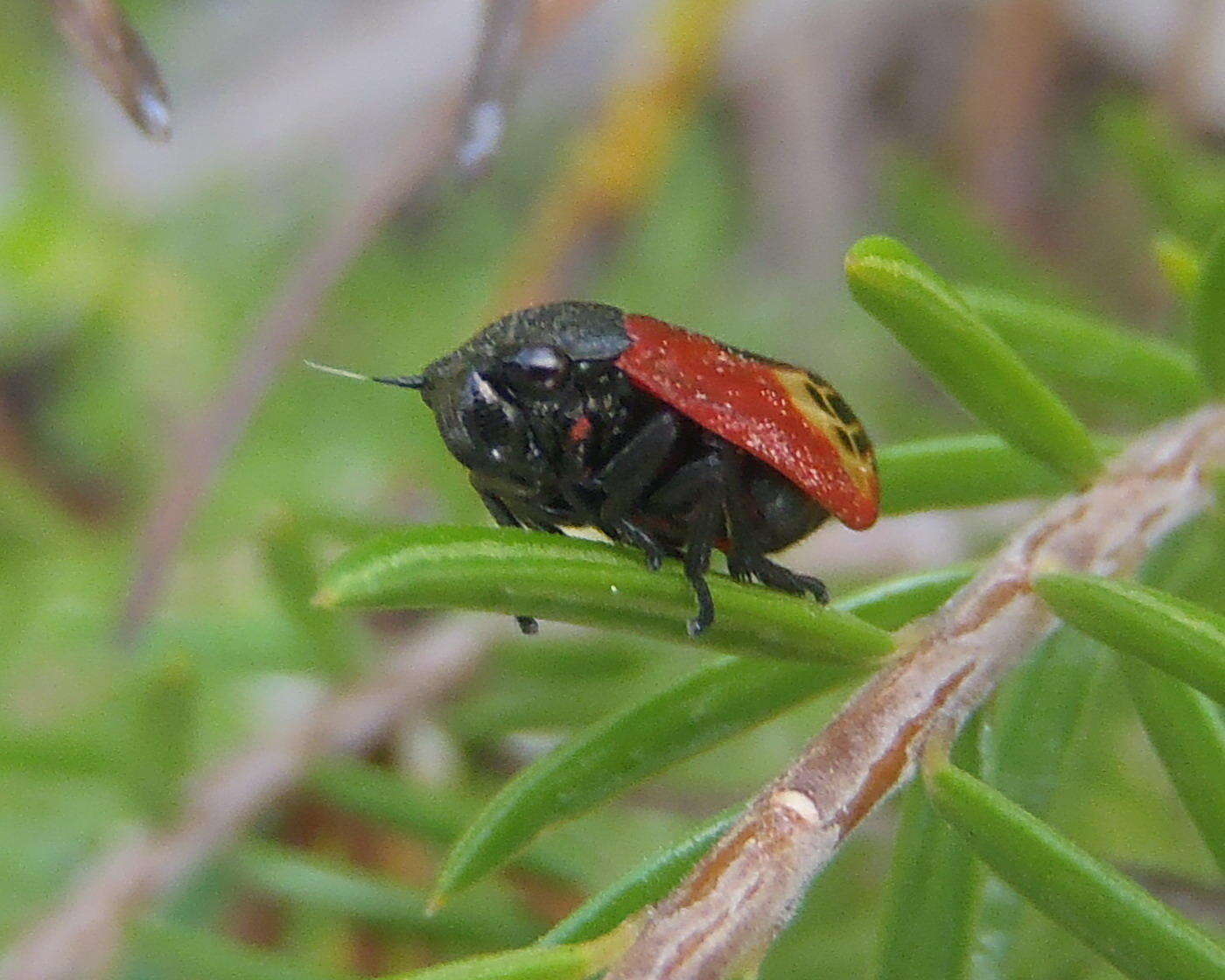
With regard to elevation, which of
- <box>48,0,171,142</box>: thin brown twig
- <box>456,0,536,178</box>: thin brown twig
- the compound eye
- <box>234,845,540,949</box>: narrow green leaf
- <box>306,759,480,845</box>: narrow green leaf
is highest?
<box>48,0,171,142</box>: thin brown twig

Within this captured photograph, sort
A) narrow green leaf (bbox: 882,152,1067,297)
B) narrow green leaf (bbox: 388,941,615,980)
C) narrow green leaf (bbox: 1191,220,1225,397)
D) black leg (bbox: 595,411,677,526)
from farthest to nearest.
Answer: narrow green leaf (bbox: 882,152,1067,297)
black leg (bbox: 595,411,677,526)
narrow green leaf (bbox: 1191,220,1225,397)
narrow green leaf (bbox: 388,941,615,980)

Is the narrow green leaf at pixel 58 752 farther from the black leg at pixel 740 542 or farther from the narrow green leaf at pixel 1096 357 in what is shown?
the narrow green leaf at pixel 1096 357

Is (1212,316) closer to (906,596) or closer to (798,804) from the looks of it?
(906,596)

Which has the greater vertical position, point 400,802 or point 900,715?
point 900,715

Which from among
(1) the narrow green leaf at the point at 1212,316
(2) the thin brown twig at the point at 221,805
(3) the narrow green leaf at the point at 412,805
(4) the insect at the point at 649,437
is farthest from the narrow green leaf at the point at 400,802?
(1) the narrow green leaf at the point at 1212,316

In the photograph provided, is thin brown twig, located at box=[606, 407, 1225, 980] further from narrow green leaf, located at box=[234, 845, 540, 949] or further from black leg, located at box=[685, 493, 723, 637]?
narrow green leaf, located at box=[234, 845, 540, 949]

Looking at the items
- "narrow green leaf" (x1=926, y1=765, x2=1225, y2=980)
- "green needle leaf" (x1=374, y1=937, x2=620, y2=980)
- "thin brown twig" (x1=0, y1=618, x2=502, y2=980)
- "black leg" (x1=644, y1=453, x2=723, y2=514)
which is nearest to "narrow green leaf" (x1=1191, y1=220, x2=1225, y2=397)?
"black leg" (x1=644, y1=453, x2=723, y2=514)

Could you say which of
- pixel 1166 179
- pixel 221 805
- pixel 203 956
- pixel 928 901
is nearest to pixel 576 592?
pixel 928 901
